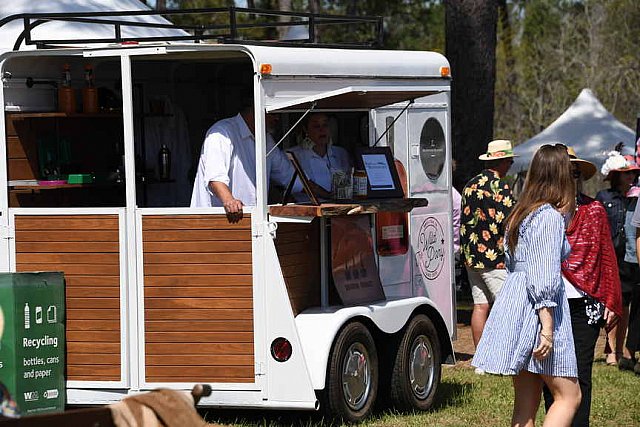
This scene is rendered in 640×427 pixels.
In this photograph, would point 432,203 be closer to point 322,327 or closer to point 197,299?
point 322,327

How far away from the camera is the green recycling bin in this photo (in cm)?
716

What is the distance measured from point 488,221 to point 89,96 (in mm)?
3506

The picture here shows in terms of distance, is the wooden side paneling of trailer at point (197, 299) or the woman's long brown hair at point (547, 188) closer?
the woman's long brown hair at point (547, 188)

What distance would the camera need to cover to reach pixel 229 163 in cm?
744

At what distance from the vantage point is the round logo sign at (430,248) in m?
8.93

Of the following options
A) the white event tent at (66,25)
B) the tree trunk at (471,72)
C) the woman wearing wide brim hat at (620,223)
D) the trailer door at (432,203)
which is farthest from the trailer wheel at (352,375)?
the tree trunk at (471,72)

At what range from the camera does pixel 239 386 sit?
7.17 metres

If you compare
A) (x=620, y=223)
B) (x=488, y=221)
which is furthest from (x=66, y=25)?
(x=620, y=223)

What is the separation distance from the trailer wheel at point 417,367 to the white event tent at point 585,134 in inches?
444

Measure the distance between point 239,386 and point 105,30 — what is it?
6.12 metres

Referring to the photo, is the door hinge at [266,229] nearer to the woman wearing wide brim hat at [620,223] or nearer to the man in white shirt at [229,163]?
the man in white shirt at [229,163]

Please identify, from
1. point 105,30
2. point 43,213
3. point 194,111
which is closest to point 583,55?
point 105,30

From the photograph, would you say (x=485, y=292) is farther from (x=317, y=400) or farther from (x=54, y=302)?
(x=54, y=302)

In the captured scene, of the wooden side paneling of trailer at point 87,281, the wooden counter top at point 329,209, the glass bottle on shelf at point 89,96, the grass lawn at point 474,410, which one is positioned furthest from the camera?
the glass bottle on shelf at point 89,96
